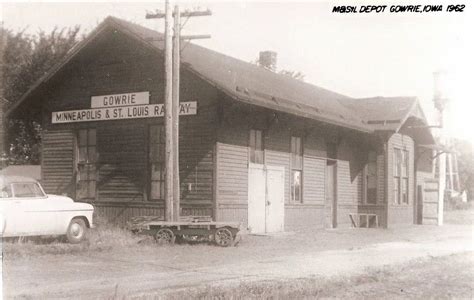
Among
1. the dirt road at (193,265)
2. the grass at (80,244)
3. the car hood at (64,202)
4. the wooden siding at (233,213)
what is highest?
the car hood at (64,202)

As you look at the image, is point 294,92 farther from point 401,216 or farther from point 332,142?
→ point 401,216

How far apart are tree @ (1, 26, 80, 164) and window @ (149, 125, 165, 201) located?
16.5 metres

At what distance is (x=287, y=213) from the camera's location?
2053 cm

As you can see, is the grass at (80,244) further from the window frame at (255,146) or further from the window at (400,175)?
the window at (400,175)

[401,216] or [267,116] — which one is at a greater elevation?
[267,116]

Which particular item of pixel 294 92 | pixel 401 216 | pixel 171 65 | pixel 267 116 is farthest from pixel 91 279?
pixel 401 216

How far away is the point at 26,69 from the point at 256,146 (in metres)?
19.4

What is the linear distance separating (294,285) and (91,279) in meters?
3.14

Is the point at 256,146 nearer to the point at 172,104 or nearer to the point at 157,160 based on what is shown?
the point at 157,160

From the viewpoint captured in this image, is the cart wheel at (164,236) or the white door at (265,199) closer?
the cart wheel at (164,236)

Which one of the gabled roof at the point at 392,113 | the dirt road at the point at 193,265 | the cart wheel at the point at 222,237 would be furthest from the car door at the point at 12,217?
the gabled roof at the point at 392,113

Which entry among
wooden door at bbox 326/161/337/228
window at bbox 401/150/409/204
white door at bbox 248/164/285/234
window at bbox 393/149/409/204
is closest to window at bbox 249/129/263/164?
white door at bbox 248/164/285/234

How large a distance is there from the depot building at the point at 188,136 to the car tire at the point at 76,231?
3090 mm

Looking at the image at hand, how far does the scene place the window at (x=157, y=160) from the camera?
18234 mm
